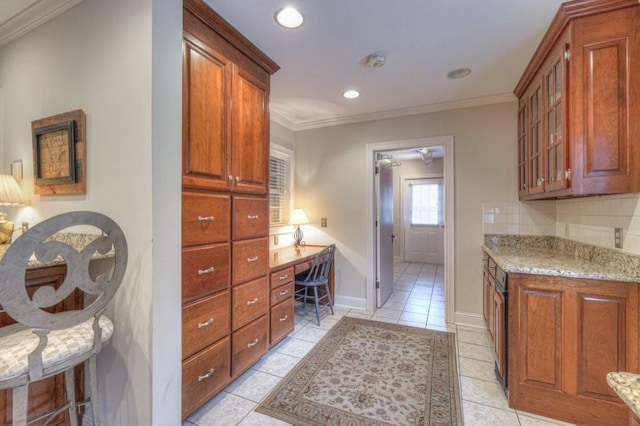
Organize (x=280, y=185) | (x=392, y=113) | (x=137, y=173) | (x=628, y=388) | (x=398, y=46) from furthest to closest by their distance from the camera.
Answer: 1. (x=280, y=185)
2. (x=392, y=113)
3. (x=398, y=46)
4. (x=137, y=173)
5. (x=628, y=388)

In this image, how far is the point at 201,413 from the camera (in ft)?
5.88

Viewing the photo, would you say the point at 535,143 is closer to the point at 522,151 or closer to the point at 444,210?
the point at 522,151

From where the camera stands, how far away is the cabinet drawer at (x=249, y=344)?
2035 mm

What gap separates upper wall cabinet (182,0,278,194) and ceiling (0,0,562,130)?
16 cm

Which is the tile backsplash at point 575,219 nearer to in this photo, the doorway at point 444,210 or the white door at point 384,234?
the doorway at point 444,210

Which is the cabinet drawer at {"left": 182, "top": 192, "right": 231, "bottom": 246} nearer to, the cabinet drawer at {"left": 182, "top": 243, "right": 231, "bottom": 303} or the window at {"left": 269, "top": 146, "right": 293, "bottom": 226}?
the cabinet drawer at {"left": 182, "top": 243, "right": 231, "bottom": 303}

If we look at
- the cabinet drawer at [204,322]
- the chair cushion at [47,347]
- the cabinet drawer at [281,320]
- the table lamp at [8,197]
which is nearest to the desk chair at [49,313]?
the chair cushion at [47,347]

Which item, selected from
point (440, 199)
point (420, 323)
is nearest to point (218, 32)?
point (420, 323)

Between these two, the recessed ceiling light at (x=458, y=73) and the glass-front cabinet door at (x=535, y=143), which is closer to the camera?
the glass-front cabinet door at (x=535, y=143)

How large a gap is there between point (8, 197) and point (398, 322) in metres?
3.56

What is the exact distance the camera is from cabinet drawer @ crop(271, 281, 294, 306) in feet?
8.29

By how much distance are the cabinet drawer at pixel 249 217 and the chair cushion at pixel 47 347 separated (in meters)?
0.94

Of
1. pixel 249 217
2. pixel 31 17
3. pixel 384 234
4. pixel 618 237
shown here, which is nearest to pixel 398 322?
pixel 384 234

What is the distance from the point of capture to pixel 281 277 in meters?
2.64
